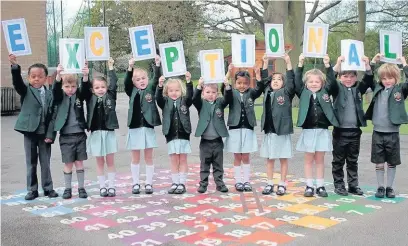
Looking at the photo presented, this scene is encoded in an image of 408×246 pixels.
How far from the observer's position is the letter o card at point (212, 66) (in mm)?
6188

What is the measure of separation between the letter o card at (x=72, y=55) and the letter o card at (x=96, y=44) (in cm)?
10

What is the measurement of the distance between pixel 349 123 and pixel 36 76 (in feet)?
13.2

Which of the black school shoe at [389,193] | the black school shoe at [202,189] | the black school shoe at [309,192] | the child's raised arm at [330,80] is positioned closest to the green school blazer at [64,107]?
the black school shoe at [202,189]

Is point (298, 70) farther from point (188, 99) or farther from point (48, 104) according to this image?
point (48, 104)

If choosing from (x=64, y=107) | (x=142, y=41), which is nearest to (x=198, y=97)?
(x=142, y=41)

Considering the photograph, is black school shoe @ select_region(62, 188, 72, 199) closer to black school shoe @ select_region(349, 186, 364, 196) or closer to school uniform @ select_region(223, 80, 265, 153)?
school uniform @ select_region(223, 80, 265, 153)

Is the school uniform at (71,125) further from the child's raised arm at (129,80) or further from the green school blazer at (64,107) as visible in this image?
the child's raised arm at (129,80)

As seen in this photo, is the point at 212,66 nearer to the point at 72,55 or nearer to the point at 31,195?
the point at 72,55

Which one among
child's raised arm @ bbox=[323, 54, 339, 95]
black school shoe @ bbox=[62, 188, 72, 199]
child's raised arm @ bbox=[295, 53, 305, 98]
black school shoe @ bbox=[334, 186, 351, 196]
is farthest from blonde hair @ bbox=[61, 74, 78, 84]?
black school shoe @ bbox=[334, 186, 351, 196]

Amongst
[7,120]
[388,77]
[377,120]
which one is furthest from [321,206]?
[7,120]

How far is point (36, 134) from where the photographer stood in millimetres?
6277

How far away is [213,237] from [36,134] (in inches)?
117

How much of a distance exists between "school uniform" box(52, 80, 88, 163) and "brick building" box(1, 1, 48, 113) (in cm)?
1467

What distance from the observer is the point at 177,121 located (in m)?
6.42
